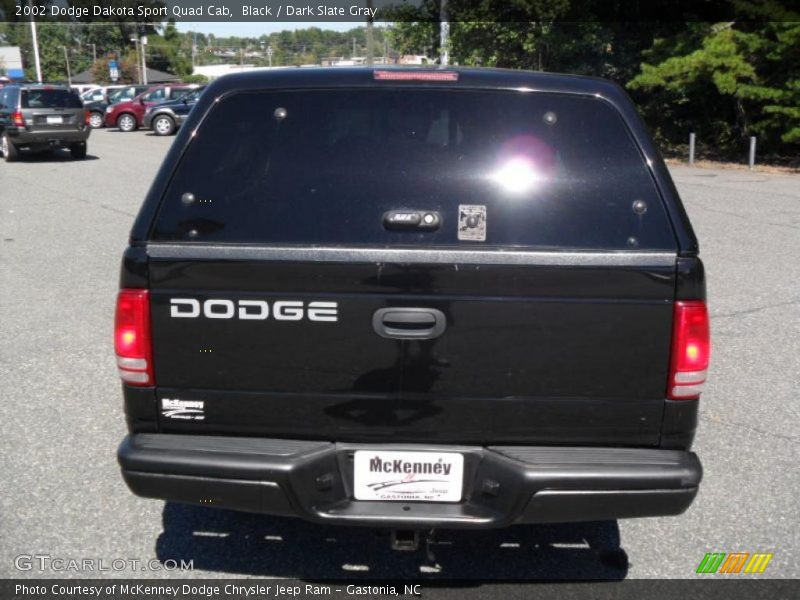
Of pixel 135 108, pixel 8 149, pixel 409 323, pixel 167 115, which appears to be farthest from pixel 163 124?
pixel 409 323

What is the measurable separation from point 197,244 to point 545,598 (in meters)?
1.89

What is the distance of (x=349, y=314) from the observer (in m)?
2.97

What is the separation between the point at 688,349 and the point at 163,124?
29628 millimetres

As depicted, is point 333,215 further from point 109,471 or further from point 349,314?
point 109,471

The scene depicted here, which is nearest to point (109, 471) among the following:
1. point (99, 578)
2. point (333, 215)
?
point (99, 578)

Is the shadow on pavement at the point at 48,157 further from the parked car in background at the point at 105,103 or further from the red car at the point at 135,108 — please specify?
the parked car in background at the point at 105,103

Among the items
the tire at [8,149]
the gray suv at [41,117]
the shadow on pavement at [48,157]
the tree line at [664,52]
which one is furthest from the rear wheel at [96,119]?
the gray suv at [41,117]

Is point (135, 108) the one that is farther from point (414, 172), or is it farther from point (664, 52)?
point (414, 172)

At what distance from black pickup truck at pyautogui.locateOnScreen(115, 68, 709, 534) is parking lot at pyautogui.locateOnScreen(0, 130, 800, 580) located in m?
0.67

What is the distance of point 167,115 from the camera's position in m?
30.2

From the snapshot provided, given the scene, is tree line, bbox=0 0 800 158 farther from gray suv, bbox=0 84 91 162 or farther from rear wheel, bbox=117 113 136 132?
rear wheel, bbox=117 113 136 132

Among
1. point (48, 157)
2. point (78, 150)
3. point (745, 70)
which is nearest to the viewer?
point (745, 70)

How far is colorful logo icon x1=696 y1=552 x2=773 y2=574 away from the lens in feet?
11.7

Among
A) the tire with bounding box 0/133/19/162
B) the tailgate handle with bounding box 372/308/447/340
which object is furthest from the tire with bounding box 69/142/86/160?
the tailgate handle with bounding box 372/308/447/340
